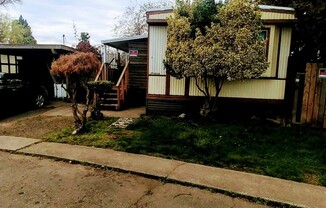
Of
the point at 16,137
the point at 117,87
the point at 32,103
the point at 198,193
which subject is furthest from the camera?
the point at 32,103

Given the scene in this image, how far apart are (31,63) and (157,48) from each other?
785 cm

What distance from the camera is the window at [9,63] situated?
12.5 meters

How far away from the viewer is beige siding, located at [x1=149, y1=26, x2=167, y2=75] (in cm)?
884

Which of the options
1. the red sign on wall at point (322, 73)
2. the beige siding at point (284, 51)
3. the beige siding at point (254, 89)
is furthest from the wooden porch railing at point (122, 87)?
the red sign on wall at point (322, 73)

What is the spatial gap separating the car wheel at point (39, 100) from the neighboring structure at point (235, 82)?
512cm

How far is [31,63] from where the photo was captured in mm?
13352

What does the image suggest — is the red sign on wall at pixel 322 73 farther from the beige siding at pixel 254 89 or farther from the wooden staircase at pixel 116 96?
the wooden staircase at pixel 116 96

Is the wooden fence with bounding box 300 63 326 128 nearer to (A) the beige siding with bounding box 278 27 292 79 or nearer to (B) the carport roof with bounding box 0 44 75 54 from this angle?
(A) the beige siding with bounding box 278 27 292 79

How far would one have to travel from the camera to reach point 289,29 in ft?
26.9

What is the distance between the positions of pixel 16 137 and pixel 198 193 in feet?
17.6

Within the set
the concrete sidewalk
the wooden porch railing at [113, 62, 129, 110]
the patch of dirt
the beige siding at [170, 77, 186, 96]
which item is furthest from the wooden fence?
the patch of dirt

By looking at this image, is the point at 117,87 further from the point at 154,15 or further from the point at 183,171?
the point at 183,171

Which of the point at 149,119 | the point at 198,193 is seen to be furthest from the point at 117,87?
the point at 198,193

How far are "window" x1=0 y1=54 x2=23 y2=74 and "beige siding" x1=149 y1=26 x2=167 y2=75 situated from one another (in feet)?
26.1
